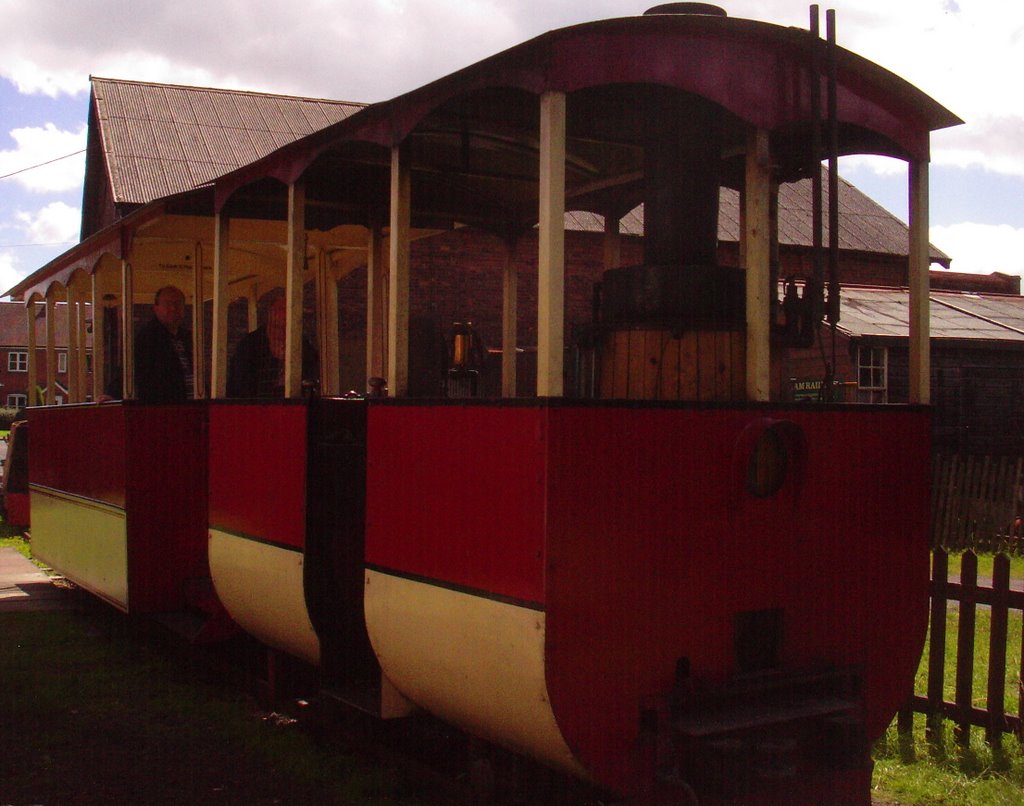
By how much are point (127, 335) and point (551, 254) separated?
453 centimetres

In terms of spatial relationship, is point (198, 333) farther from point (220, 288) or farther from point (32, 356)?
point (32, 356)

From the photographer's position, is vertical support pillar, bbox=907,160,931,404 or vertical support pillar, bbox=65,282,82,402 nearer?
vertical support pillar, bbox=907,160,931,404

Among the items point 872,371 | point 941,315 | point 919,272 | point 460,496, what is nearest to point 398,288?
point 460,496

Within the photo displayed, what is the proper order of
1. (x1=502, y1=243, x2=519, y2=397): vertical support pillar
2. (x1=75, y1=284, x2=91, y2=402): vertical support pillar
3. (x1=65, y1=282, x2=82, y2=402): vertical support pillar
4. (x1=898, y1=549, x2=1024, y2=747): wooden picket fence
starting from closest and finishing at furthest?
1. (x1=898, y1=549, x2=1024, y2=747): wooden picket fence
2. (x1=502, y1=243, x2=519, y2=397): vertical support pillar
3. (x1=75, y1=284, x2=91, y2=402): vertical support pillar
4. (x1=65, y1=282, x2=82, y2=402): vertical support pillar

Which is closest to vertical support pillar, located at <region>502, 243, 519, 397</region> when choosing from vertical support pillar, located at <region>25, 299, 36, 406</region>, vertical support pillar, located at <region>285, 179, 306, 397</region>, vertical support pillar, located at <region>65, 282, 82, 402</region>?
vertical support pillar, located at <region>285, 179, 306, 397</region>

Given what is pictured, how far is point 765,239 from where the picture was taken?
13.3ft

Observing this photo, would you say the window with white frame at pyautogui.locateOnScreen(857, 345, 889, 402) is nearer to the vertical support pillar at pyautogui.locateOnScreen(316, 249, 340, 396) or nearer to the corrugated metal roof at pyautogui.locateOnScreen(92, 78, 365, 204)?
the corrugated metal roof at pyautogui.locateOnScreen(92, 78, 365, 204)

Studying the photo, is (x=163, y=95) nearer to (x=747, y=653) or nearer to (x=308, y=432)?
(x=308, y=432)

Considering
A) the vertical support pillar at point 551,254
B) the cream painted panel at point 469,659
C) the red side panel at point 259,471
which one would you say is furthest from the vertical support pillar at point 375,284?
the vertical support pillar at point 551,254

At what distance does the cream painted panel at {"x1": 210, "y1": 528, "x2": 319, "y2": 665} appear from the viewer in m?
5.38

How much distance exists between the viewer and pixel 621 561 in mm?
3768

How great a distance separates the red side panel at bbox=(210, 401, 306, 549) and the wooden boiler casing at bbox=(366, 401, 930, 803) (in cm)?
76

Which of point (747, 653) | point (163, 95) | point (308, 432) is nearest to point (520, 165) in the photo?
point (308, 432)

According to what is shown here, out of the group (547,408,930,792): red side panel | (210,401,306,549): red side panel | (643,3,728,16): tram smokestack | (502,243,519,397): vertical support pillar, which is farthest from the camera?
(502,243,519,397): vertical support pillar
